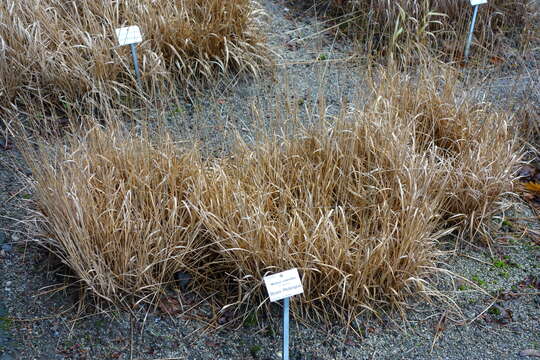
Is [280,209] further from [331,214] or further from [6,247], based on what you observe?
Answer: [6,247]

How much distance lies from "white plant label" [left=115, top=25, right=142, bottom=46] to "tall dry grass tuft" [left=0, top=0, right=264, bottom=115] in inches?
6.3

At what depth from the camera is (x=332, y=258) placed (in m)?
2.47

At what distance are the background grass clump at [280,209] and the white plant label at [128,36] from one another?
578mm

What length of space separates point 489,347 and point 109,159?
5.76 ft

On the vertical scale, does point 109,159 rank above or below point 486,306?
above

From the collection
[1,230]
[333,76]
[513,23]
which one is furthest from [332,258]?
[513,23]

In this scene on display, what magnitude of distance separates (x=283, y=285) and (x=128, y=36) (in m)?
1.83

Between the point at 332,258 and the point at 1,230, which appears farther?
the point at 1,230

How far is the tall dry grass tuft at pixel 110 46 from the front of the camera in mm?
3486

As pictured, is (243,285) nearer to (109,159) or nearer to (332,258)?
(332,258)

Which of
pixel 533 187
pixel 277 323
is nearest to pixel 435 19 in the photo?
pixel 533 187

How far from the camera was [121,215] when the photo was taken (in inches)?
101

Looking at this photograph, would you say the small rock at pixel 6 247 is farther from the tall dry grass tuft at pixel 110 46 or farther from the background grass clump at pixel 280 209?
the tall dry grass tuft at pixel 110 46

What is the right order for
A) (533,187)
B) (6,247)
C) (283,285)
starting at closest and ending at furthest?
(283,285) < (6,247) < (533,187)
